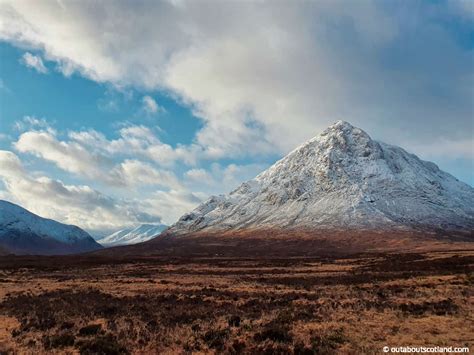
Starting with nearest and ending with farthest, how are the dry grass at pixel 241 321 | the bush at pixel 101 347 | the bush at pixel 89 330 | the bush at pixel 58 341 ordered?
the bush at pixel 101 347, the dry grass at pixel 241 321, the bush at pixel 58 341, the bush at pixel 89 330

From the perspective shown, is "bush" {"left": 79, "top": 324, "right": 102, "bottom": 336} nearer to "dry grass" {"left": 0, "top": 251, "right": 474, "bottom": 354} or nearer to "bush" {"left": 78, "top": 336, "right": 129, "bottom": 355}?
"dry grass" {"left": 0, "top": 251, "right": 474, "bottom": 354}

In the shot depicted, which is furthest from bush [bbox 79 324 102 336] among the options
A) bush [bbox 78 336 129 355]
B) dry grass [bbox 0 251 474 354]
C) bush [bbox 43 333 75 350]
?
bush [bbox 78 336 129 355]

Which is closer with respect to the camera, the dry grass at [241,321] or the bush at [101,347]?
the bush at [101,347]

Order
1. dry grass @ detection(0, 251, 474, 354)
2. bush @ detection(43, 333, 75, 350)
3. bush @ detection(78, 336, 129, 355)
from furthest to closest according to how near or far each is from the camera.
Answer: bush @ detection(43, 333, 75, 350) < dry grass @ detection(0, 251, 474, 354) < bush @ detection(78, 336, 129, 355)

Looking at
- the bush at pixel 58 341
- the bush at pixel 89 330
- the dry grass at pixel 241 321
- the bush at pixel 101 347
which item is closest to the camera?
the bush at pixel 101 347

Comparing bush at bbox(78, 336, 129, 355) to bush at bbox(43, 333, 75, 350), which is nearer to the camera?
bush at bbox(78, 336, 129, 355)

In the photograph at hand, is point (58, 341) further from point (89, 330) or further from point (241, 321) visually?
point (241, 321)

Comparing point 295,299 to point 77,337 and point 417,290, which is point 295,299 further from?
point 77,337

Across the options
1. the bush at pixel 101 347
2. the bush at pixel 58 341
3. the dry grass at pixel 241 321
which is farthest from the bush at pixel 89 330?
the bush at pixel 101 347

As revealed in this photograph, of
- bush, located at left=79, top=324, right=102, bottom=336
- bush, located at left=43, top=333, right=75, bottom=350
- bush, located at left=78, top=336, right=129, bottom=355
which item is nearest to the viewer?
bush, located at left=78, top=336, right=129, bottom=355

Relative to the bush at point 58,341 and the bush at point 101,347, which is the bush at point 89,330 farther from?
the bush at point 101,347

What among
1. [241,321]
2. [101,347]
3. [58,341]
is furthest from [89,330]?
[241,321]

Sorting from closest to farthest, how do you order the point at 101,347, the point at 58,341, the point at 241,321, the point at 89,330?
the point at 101,347, the point at 58,341, the point at 89,330, the point at 241,321

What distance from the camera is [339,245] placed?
553 ft
